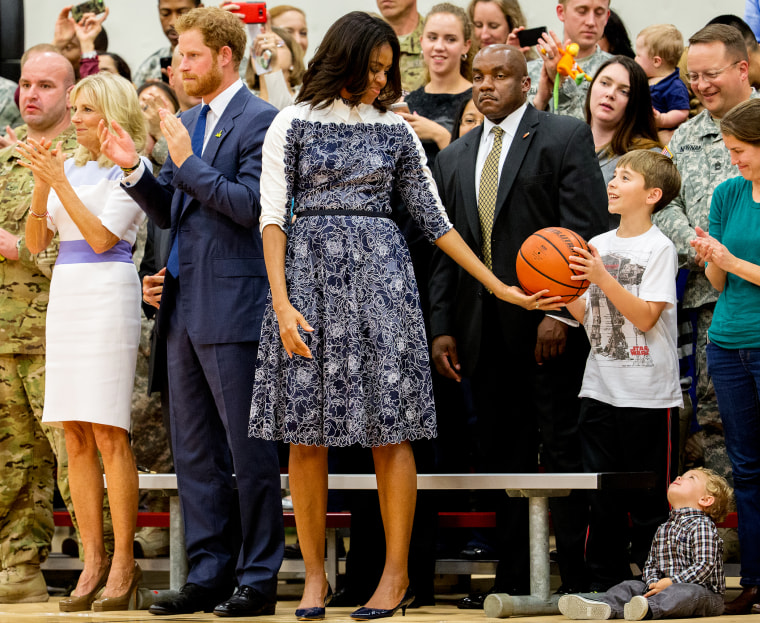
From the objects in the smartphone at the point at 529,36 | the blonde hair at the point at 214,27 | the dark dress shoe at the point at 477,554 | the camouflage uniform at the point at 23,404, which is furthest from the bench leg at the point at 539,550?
the smartphone at the point at 529,36

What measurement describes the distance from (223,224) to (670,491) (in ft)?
6.07

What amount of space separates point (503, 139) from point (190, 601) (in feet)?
6.90

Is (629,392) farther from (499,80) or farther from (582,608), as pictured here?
(499,80)

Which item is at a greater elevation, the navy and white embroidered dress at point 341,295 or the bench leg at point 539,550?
the navy and white embroidered dress at point 341,295

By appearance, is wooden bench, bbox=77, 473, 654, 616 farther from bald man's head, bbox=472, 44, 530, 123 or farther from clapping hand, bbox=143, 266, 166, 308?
bald man's head, bbox=472, 44, 530, 123

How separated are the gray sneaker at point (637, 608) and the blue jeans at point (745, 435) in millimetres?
554

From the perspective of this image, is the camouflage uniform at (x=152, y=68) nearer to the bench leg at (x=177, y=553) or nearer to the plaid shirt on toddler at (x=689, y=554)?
the bench leg at (x=177, y=553)

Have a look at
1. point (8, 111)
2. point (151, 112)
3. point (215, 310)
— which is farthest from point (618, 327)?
point (8, 111)

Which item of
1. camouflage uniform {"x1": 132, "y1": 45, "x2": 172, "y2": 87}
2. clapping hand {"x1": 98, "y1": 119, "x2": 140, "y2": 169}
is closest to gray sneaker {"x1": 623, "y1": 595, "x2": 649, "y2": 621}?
clapping hand {"x1": 98, "y1": 119, "x2": 140, "y2": 169}

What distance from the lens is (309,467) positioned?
3.71m

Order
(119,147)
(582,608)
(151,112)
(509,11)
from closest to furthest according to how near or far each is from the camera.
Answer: (582,608), (119,147), (151,112), (509,11)

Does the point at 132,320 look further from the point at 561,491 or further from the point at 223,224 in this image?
the point at 561,491

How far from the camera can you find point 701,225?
4719mm

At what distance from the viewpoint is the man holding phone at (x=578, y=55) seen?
5.48m
